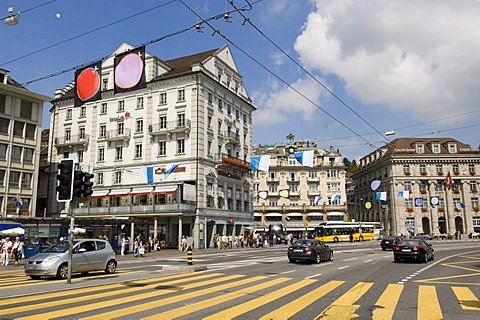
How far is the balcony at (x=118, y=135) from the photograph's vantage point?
174 ft

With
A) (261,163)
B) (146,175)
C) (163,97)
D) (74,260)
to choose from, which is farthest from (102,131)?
(74,260)

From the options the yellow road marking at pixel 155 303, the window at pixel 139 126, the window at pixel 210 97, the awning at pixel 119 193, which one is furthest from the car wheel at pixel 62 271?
the window at pixel 139 126

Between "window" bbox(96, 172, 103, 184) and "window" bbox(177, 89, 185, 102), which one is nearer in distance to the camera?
"window" bbox(177, 89, 185, 102)

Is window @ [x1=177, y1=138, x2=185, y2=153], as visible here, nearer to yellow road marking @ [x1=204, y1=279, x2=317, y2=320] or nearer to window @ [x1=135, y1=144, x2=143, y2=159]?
window @ [x1=135, y1=144, x2=143, y2=159]

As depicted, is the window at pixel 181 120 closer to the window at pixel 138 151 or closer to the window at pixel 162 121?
the window at pixel 162 121

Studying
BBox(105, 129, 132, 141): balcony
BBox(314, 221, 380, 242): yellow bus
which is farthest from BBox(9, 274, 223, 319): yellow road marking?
BBox(314, 221, 380, 242): yellow bus

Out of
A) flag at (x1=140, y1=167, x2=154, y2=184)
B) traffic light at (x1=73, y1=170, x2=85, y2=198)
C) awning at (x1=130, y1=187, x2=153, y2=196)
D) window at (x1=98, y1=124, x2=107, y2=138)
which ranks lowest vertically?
traffic light at (x1=73, y1=170, x2=85, y2=198)

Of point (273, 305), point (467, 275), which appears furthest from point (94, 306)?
point (467, 275)

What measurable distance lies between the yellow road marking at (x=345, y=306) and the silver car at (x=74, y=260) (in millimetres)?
10162

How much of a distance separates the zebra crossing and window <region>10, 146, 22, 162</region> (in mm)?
43551

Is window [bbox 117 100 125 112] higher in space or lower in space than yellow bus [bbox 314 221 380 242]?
higher

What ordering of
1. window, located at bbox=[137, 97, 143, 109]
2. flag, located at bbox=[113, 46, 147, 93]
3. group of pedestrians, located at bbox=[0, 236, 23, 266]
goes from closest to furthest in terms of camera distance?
flag, located at bbox=[113, 46, 147, 93], group of pedestrians, located at bbox=[0, 236, 23, 266], window, located at bbox=[137, 97, 143, 109]

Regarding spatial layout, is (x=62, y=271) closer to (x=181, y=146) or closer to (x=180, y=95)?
(x=181, y=146)

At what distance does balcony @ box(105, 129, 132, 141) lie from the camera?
2087 inches
